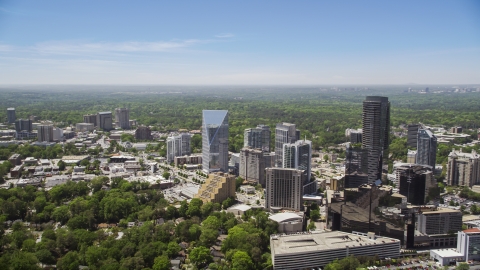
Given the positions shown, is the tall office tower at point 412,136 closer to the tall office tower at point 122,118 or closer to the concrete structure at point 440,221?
the concrete structure at point 440,221

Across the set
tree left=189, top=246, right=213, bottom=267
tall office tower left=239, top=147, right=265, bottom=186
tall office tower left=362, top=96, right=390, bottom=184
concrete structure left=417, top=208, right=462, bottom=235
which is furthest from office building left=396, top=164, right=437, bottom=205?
tree left=189, top=246, right=213, bottom=267

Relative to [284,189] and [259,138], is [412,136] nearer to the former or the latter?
[259,138]

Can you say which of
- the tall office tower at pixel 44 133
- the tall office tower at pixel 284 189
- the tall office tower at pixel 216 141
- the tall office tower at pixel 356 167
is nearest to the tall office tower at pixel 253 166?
the tall office tower at pixel 216 141

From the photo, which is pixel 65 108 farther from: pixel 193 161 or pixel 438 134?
pixel 438 134

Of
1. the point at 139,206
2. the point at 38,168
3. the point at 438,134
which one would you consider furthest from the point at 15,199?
the point at 438,134

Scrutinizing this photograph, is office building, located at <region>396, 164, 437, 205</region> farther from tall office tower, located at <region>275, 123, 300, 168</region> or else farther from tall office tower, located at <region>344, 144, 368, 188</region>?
tall office tower, located at <region>275, 123, 300, 168</region>
